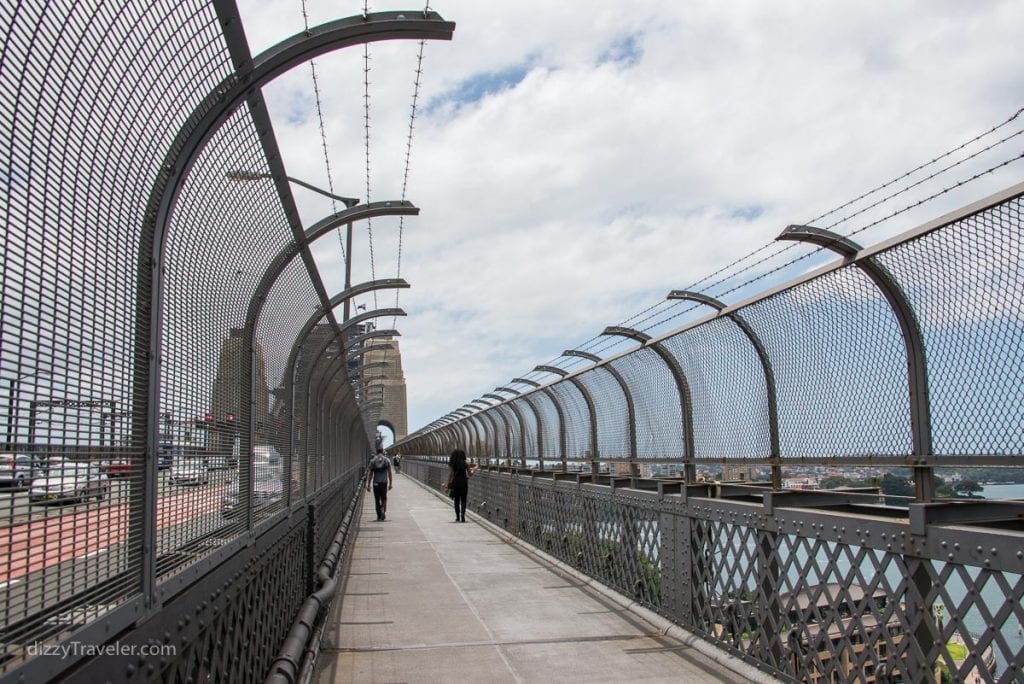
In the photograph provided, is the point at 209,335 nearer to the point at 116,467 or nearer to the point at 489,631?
the point at 116,467

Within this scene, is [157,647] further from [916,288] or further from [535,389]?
[535,389]

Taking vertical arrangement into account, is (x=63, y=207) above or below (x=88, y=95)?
below

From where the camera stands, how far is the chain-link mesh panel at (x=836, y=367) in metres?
5.09

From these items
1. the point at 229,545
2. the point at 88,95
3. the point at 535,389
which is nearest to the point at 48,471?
the point at 88,95

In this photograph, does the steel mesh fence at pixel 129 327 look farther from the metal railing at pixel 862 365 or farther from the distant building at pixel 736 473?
the distant building at pixel 736 473

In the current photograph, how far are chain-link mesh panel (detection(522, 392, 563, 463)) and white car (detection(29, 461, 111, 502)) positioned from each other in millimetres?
11085

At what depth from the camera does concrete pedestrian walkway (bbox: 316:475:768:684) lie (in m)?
6.18

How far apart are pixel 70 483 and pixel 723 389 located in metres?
5.71

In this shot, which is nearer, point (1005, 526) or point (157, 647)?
point (157, 647)

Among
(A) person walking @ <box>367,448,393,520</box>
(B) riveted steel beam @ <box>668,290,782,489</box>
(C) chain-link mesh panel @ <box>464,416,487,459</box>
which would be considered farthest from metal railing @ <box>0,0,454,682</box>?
(C) chain-link mesh panel @ <box>464,416,487,459</box>

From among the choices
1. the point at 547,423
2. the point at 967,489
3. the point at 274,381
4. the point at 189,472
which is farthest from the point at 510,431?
the point at 189,472

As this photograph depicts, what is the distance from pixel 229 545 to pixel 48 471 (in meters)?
2.10

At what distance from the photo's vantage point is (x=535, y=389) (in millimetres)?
14430

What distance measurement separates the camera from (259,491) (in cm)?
572
